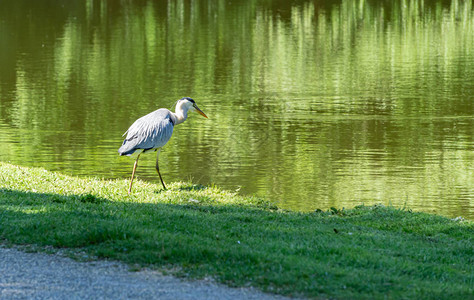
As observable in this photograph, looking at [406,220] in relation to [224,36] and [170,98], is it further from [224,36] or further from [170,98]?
[224,36]

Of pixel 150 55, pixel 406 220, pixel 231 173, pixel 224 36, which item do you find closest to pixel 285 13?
pixel 224 36

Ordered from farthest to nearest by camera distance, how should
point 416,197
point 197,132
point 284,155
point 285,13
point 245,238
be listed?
point 285,13, point 197,132, point 284,155, point 416,197, point 245,238

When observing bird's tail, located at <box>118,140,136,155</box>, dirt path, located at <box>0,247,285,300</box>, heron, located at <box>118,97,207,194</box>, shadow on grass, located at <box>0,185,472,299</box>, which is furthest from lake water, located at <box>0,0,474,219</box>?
dirt path, located at <box>0,247,285,300</box>

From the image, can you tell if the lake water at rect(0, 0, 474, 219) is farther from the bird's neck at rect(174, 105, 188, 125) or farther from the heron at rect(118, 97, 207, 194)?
the heron at rect(118, 97, 207, 194)

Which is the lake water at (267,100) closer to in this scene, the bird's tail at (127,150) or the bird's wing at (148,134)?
the bird's wing at (148,134)

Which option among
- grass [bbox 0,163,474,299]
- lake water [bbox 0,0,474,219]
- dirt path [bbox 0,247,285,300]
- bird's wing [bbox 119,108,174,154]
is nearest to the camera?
dirt path [bbox 0,247,285,300]

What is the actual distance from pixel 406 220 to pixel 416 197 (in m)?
4.95

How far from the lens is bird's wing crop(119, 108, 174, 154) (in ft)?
50.4

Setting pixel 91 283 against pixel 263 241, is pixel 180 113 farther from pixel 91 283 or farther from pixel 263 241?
pixel 91 283

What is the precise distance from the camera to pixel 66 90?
3584 centimetres

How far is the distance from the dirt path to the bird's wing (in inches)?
230

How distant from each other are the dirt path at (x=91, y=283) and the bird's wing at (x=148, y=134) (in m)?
5.83

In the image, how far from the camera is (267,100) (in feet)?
109

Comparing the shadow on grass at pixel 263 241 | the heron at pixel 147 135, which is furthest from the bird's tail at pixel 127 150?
the shadow on grass at pixel 263 241
